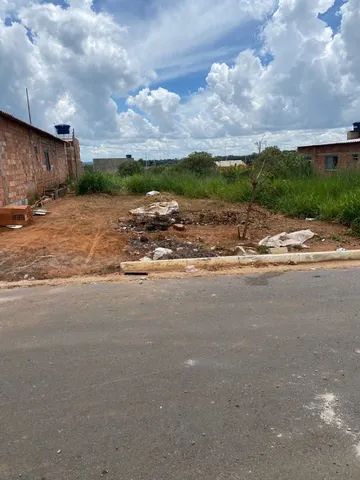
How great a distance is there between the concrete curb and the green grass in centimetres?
262

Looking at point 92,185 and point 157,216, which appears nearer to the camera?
point 157,216

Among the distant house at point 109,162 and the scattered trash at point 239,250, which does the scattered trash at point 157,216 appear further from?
the distant house at point 109,162

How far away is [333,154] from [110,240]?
2587 cm

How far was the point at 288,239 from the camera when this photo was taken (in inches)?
332

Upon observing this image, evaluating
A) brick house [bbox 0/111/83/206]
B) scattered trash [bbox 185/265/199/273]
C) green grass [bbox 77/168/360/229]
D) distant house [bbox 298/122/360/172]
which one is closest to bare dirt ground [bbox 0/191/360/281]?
green grass [bbox 77/168/360/229]

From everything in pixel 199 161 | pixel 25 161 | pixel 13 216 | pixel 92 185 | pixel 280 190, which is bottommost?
pixel 13 216

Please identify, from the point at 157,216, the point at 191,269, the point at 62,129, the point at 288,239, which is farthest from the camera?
the point at 62,129

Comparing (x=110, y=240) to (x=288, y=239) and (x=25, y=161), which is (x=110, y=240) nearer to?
(x=288, y=239)

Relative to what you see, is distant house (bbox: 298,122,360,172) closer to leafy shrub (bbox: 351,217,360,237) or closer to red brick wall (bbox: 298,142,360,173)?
red brick wall (bbox: 298,142,360,173)

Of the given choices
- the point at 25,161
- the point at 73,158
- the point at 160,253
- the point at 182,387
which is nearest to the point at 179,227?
the point at 160,253

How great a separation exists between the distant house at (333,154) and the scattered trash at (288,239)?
725 inches

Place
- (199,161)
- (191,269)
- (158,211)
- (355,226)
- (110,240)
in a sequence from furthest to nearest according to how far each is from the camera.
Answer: (199,161) < (158,211) < (355,226) < (110,240) < (191,269)

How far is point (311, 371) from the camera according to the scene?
3100mm

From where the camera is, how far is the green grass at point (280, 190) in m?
10.6
